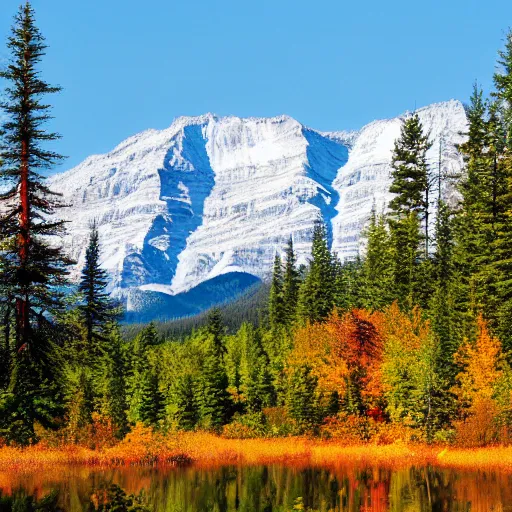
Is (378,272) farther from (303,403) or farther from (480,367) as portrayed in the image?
(480,367)

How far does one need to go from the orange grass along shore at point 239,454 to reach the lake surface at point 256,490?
138cm

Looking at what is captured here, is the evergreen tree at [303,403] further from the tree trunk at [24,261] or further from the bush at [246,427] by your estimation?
the tree trunk at [24,261]

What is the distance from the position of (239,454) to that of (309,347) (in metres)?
18.3

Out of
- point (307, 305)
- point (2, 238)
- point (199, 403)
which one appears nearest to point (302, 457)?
point (199, 403)

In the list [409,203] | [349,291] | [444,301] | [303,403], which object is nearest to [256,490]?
[303,403]

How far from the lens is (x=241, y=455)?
105 ft

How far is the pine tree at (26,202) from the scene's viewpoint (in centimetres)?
2619

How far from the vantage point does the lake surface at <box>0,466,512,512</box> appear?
64.5 feet

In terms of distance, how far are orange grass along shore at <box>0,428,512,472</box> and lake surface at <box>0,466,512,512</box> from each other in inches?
54.2

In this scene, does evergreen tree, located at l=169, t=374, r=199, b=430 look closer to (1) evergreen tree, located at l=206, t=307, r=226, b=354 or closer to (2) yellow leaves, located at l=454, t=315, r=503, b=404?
(2) yellow leaves, located at l=454, t=315, r=503, b=404

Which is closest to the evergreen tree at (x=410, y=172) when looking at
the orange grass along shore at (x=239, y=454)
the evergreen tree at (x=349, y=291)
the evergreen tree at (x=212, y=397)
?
the evergreen tree at (x=349, y=291)

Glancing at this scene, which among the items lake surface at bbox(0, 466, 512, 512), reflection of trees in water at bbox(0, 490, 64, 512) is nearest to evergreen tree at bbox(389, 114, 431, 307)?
lake surface at bbox(0, 466, 512, 512)

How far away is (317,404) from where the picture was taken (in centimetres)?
4072

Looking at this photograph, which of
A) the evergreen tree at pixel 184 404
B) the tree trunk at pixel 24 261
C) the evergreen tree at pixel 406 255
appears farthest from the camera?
the evergreen tree at pixel 406 255
